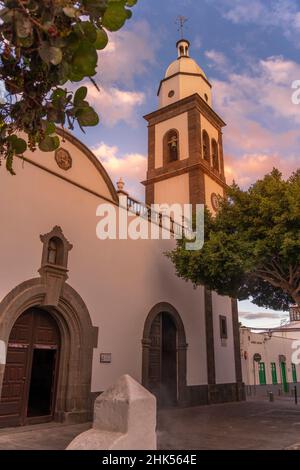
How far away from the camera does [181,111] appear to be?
20859mm

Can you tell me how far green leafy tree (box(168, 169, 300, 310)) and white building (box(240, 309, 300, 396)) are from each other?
45.7 ft

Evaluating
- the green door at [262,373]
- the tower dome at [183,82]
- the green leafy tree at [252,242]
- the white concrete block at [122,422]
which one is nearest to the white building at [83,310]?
the green leafy tree at [252,242]

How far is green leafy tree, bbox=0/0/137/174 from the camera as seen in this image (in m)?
1.93

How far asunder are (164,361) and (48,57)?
14064 mm

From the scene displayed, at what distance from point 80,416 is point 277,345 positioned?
24618 millimetres

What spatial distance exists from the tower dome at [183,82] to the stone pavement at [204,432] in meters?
16.4

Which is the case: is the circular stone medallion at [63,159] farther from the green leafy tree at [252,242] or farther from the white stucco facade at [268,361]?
the white stucco facade at [268,361]

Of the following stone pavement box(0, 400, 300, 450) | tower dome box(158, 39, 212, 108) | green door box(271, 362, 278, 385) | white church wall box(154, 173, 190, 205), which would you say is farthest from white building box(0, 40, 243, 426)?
green door box(271, 362, 278, 385)

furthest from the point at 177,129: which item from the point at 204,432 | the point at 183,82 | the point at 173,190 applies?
the point at 204,432

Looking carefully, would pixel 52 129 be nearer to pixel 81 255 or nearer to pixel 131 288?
pixel 81 255

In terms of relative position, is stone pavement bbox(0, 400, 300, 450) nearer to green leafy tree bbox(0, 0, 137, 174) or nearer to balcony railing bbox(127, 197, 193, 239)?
balcony railing bbox(127, 197, 193, 239)

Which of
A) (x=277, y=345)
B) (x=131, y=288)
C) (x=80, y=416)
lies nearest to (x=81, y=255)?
(x=131, y=288)

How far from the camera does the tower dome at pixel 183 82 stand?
21.5 m

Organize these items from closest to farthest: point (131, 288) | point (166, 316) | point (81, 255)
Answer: point (81, 255) → point (131, 288) → point (166, 316)
